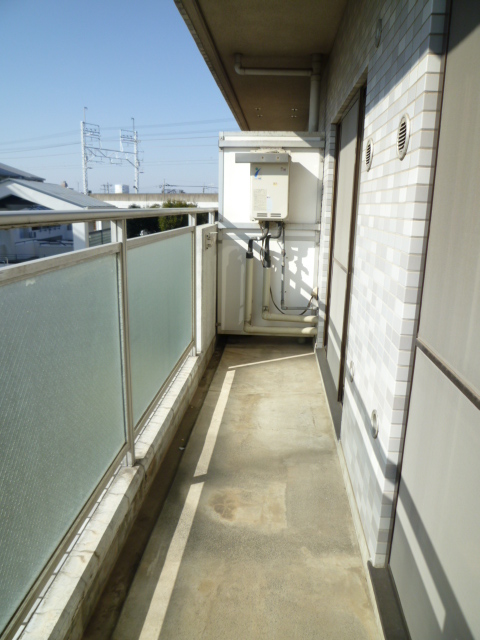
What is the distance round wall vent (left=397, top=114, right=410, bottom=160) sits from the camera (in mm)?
1693

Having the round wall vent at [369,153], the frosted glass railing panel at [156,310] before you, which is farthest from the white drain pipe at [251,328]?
the round wall vent at [369,153]

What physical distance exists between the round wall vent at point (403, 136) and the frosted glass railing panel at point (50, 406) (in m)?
1.28

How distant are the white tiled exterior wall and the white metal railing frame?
115cm

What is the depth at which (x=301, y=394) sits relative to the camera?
407 cm

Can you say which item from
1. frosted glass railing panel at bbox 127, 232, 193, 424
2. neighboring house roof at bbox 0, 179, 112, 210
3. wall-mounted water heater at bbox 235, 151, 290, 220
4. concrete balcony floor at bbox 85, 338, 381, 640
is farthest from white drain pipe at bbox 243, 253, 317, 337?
neighboring house roof at bbox 0, 179, 112, 210

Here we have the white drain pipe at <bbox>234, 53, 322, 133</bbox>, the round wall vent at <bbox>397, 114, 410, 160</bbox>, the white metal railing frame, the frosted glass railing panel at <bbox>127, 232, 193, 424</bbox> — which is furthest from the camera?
the white drain pipe at <bbox>234, 53, 322, 133</bbox>

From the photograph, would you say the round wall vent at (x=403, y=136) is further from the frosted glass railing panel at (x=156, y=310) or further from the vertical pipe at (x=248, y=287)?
the vertical pipe at (x=248, y=287)

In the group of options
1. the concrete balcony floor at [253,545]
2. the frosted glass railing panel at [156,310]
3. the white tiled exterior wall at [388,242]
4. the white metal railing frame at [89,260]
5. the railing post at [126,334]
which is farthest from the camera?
the frosted glass railing panel at [156,310]

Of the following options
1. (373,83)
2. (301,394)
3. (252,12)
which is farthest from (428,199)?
(252,12)

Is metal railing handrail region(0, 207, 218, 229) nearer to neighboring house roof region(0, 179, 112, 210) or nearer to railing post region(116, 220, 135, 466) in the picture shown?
railing post region(116, 220, 135, 466)

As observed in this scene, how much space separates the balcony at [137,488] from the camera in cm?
143

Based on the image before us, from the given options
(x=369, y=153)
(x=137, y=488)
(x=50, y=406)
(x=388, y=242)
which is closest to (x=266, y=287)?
(x=369, y=153)

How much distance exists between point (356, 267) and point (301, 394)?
1729mm

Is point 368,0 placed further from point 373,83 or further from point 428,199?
point 428,199
